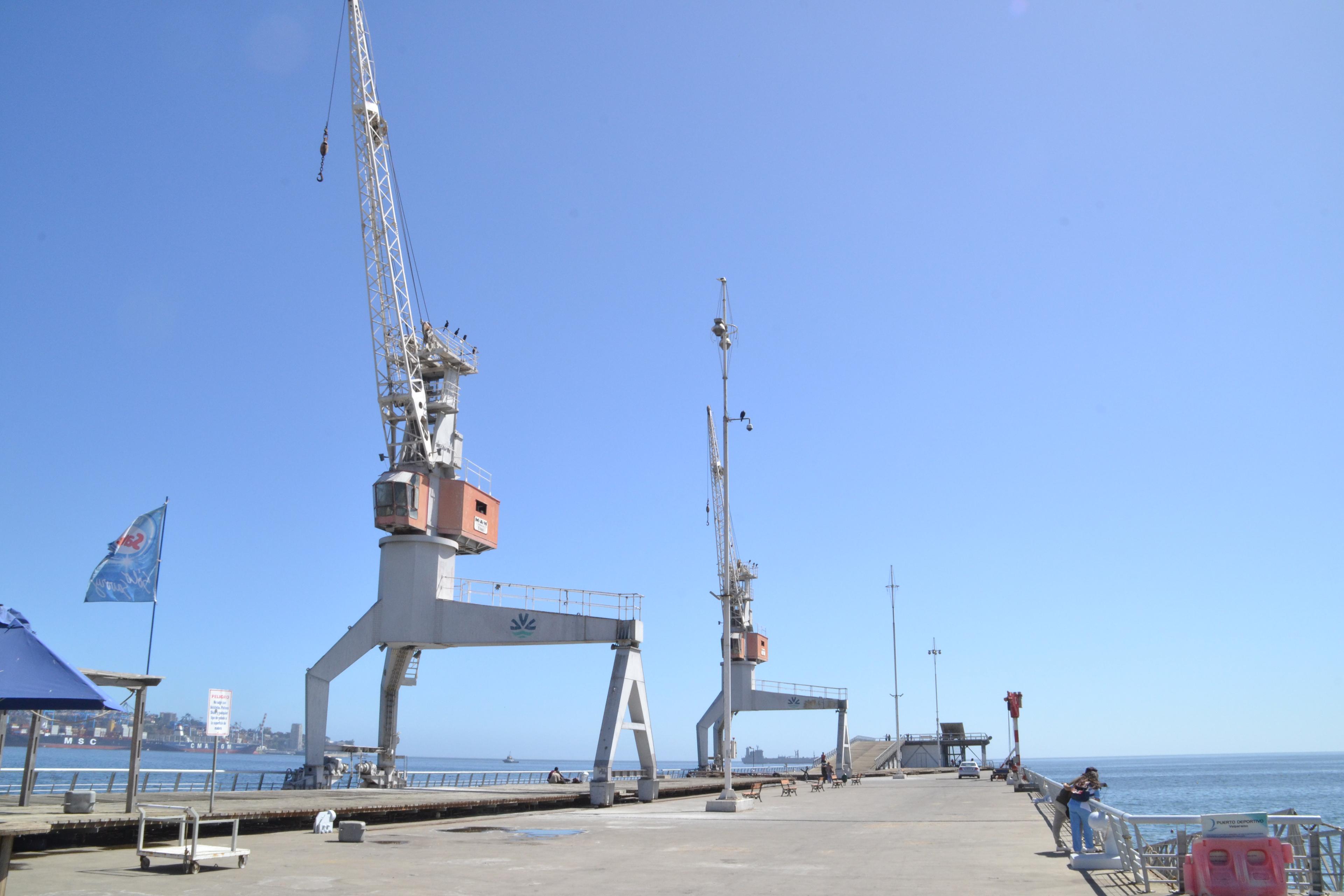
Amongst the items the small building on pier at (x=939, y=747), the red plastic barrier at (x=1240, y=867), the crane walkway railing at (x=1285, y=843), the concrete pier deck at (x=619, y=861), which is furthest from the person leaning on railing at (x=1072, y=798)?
the small building on pier at (x=939, y=747)

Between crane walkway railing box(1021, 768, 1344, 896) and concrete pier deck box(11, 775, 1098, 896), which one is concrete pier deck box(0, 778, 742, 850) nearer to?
concrete pier deck box(11, 775, 1098, 896)

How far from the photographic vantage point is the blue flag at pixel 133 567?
25.6 metres

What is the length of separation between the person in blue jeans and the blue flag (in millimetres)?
23673

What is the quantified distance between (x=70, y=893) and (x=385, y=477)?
87.2 ft

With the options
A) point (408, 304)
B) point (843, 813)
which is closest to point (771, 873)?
point (843, 813)

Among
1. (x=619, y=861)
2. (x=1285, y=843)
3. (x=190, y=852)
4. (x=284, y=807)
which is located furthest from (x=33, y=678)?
(x=1285, y=843)

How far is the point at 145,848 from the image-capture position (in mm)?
17828

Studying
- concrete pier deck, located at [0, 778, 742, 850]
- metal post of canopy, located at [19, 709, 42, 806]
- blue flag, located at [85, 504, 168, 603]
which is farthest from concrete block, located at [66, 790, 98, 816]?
blue flag, located at [85, 504, 168, 603]

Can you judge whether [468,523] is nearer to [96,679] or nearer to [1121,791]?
[96,679]

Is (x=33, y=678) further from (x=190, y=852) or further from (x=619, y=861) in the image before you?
(x=619, y=861)

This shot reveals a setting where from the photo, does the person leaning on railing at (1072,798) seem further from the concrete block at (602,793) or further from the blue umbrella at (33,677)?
the concrete block at (602,793)

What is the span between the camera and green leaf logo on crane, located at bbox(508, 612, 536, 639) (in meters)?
36.3

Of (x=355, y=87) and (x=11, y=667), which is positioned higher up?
(x=355, y=87)

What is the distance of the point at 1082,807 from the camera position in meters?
16.3
